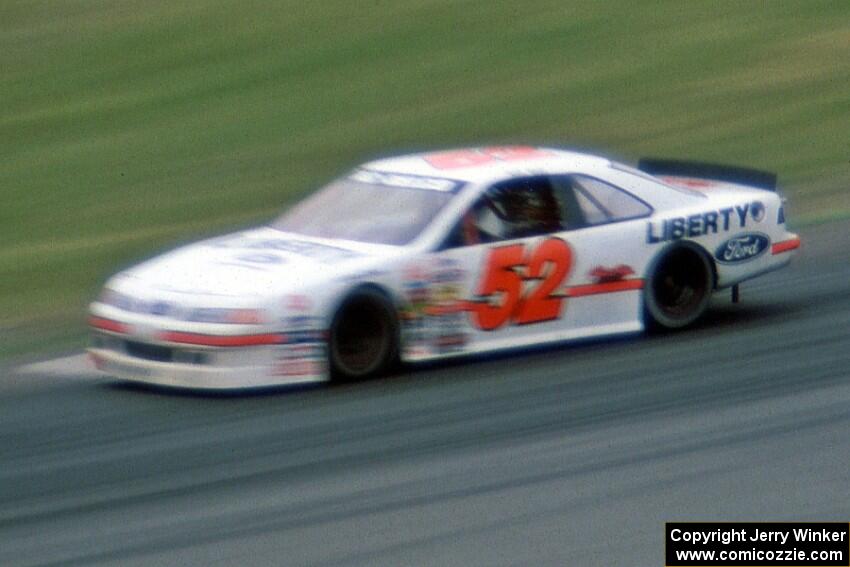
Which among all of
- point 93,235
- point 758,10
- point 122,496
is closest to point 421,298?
point 122,496

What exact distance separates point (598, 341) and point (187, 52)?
1146 centimetres

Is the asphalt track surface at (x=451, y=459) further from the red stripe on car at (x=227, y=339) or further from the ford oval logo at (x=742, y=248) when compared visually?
the ford oval logo at (x=742, y=248)

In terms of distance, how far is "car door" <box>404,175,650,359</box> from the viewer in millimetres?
10156

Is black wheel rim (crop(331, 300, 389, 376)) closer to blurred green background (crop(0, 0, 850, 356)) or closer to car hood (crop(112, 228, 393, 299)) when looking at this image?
car hood (crop(112, 228, 393, 299))

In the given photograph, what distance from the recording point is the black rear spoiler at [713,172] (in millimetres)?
11805

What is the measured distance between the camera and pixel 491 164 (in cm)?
1084

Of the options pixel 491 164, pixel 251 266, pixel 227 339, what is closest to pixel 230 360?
pixel 227 339

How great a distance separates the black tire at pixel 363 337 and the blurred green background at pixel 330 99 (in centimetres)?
368

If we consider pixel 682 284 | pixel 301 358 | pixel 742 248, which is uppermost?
pixel 742 248

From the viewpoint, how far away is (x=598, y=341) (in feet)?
36.0

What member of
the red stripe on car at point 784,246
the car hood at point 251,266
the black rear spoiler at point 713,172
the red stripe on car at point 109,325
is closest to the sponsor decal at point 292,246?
the car hood at point 251,266

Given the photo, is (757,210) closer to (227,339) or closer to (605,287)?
(605,287)

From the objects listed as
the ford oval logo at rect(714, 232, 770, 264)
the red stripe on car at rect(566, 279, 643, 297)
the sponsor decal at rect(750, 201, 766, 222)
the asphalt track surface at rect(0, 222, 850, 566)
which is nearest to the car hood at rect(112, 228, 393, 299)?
the asphalt track surface at rect(0, 222, 850, 566)

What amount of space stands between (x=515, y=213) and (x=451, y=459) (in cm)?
258
